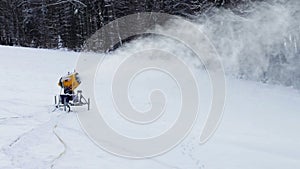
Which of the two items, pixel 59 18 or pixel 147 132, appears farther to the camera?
pixel 59 18

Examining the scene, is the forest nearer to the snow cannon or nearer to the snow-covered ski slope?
the snow-covered ski slope

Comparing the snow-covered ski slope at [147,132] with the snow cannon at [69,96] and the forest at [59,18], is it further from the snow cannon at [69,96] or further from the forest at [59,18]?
the forest at [59,18]

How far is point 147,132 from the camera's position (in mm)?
8781

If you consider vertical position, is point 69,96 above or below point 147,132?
above

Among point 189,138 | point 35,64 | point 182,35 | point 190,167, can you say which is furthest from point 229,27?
point 190,167

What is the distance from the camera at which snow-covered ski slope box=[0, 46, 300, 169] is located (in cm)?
645

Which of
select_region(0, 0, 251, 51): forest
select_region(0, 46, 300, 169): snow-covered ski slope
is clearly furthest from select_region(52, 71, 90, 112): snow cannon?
select_region(0, 0, 251, 51): forest

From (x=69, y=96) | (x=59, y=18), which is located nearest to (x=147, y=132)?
(x=69, y=96)

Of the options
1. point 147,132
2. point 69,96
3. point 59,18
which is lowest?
point 147,132

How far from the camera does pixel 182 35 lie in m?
20.1

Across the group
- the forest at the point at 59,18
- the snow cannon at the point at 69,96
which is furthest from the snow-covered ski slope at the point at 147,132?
the forest at the point at 59,18

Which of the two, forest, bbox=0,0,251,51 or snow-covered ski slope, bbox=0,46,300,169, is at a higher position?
forest, bbox=0,0,251,51

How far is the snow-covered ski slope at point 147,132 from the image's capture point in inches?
254

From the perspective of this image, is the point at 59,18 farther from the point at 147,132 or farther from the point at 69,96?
the point at 147,132
